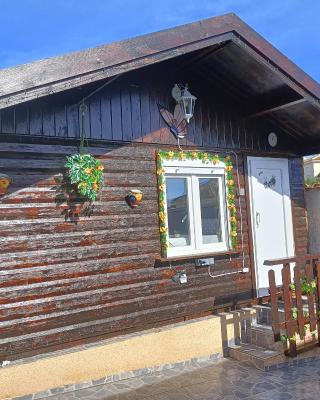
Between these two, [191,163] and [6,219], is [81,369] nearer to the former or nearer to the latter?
[6,219]

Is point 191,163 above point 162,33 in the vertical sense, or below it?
below

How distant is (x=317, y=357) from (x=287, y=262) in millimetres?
1307

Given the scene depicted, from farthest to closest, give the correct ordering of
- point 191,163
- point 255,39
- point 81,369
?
point 191,163, point 255,39, point 81,369

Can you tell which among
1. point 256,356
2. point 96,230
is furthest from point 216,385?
point 96,230

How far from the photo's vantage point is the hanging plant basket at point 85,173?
4.78 m

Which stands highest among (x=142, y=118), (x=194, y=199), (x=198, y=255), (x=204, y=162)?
(x=142, y=118)

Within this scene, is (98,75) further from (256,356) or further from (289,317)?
(256,356)

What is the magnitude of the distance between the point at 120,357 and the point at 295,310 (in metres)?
2.34

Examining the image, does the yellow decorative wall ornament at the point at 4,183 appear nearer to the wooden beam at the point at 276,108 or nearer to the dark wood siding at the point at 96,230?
the dark wood siding at the point at 96,230

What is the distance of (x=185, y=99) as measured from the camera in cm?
572

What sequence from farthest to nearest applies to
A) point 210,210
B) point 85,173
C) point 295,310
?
point 210,210 → point 295,310 → point 85,173

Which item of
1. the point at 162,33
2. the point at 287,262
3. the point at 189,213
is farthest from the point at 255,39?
the point at 287,262

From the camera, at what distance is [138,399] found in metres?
4.33

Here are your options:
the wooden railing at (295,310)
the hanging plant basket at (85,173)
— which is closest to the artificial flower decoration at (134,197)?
the hanging plant basket at (85,173)
